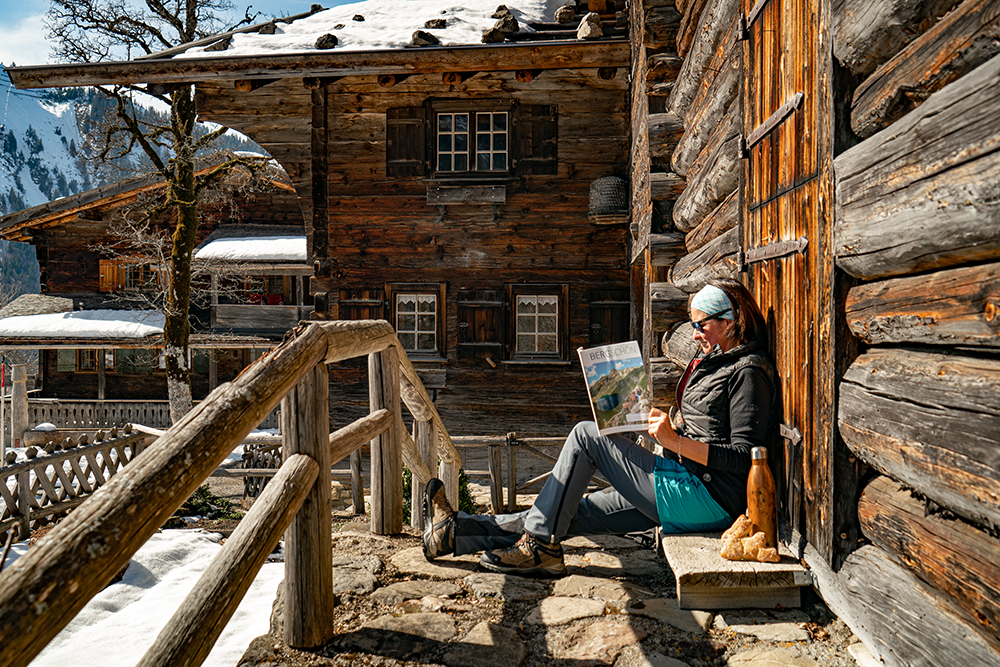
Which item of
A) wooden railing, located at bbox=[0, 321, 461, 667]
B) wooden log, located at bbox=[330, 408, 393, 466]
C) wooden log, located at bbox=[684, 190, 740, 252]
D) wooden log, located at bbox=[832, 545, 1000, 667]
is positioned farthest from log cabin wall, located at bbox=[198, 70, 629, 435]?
wooden log, located at bbox=[832, 545, 1000, 667]

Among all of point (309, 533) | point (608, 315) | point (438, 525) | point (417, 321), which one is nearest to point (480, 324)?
point (417, 321)

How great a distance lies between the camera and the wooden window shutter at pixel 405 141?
11609mm

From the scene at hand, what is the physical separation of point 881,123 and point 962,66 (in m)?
0.45

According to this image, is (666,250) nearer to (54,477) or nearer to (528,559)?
(528,559)

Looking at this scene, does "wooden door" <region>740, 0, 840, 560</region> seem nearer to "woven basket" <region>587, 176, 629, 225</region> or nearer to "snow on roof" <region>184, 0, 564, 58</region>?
"woven basket" <region>587, 176, 629, 225</region>

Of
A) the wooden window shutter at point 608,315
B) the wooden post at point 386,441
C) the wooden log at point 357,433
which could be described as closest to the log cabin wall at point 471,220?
the wooden window shutter at point 608,315

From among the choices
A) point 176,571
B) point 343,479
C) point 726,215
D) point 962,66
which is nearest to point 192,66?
point 343,479

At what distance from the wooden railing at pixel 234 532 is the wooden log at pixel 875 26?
1975 mm

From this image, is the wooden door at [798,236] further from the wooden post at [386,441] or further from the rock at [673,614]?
the wooden post at [386,441]

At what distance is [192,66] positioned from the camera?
36.2 ft

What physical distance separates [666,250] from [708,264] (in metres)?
1.60

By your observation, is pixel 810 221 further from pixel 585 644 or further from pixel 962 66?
pixel 585 644

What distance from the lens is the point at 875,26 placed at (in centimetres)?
191

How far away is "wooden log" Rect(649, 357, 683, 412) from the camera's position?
540cm
